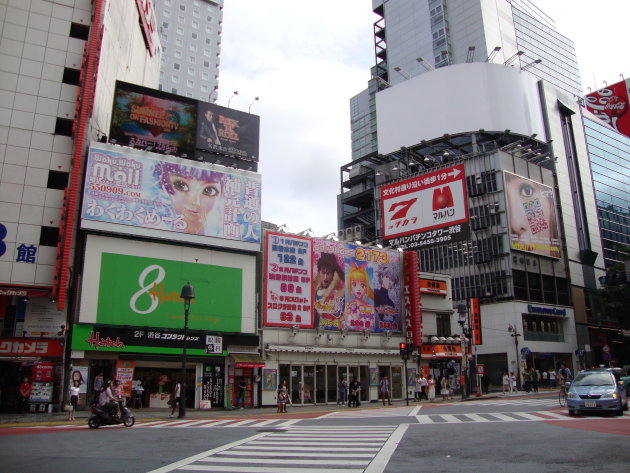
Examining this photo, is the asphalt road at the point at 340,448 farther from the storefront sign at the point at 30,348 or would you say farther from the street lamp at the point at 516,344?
the street lamp at the point at 516,344

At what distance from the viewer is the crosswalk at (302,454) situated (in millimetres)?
10273

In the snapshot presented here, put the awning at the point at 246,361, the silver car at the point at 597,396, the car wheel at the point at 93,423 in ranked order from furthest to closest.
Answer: the awning at the point at 246,361
the silver car at the point at 597,396
the car wheel at the point at 93,423

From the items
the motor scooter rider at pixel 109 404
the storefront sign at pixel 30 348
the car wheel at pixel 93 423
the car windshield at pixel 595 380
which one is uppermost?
the storefront sign at pixel 30 348

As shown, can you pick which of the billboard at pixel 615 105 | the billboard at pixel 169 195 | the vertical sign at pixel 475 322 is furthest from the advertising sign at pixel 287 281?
the billboard at pixel 615 105

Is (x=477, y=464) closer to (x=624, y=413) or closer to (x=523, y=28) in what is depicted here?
(x=624, y=413)

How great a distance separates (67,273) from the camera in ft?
100

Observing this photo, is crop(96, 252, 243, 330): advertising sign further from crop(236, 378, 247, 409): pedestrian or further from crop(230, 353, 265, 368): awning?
crop(236, 378, 247, 409): pedestrian

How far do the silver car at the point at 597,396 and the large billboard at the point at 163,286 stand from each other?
2178cm

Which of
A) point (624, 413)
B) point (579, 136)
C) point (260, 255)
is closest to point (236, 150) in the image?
point (260, 255)

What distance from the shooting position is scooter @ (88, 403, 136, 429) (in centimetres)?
A: 1930

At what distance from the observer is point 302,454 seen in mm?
12078

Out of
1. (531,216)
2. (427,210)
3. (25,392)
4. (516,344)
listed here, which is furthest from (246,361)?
(531,216)

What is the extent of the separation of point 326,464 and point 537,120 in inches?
2956

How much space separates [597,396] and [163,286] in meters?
24.7
